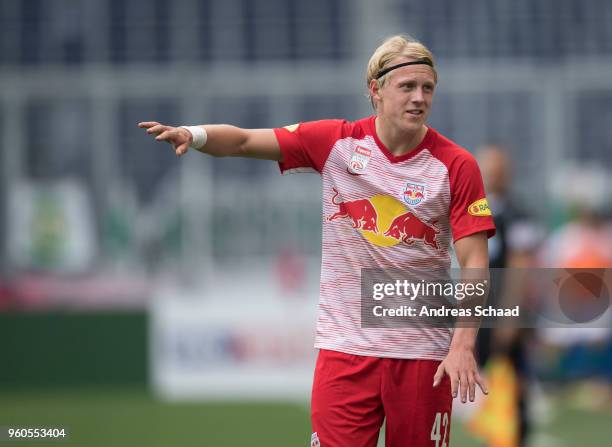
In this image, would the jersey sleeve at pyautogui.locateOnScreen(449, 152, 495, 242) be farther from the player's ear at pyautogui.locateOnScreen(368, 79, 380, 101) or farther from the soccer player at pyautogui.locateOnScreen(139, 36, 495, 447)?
the player's ear at pyautogui.locateOnScreen(368, 79, 380, 101)

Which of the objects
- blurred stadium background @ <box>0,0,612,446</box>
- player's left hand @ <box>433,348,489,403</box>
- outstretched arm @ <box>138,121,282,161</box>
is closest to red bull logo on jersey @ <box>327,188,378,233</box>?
outstretched arm @ <box>138,121,282,161</box>

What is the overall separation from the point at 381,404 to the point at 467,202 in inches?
37.3

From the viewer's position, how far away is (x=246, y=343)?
14898mm

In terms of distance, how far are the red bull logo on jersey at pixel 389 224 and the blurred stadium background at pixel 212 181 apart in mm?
7495

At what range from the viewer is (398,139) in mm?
5371

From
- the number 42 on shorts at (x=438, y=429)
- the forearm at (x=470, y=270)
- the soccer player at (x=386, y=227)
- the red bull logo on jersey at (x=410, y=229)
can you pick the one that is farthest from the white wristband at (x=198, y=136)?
the number 42 on shorts at (x=438, y=429)

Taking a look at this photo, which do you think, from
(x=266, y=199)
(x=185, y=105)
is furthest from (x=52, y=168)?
(x=266, y=199)

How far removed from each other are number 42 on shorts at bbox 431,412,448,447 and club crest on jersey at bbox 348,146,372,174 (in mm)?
1102

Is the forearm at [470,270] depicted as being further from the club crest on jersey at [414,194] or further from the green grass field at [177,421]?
the green grass field at [177,421]

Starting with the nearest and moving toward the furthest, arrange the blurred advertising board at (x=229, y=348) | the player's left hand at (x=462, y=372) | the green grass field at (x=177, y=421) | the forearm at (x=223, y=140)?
1. the player's left hand at (x=462, y=372)
2. the forearm at (x=223, y=140)
3. the green grass field at (x=177, y=421)
4. the blurred advertising board at (x=229, y=348)

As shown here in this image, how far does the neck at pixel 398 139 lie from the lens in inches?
211

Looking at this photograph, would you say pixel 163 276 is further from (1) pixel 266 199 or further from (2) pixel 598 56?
(2) pixel 598 56

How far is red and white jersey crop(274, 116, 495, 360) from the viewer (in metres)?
5.27

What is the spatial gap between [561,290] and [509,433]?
122cm
